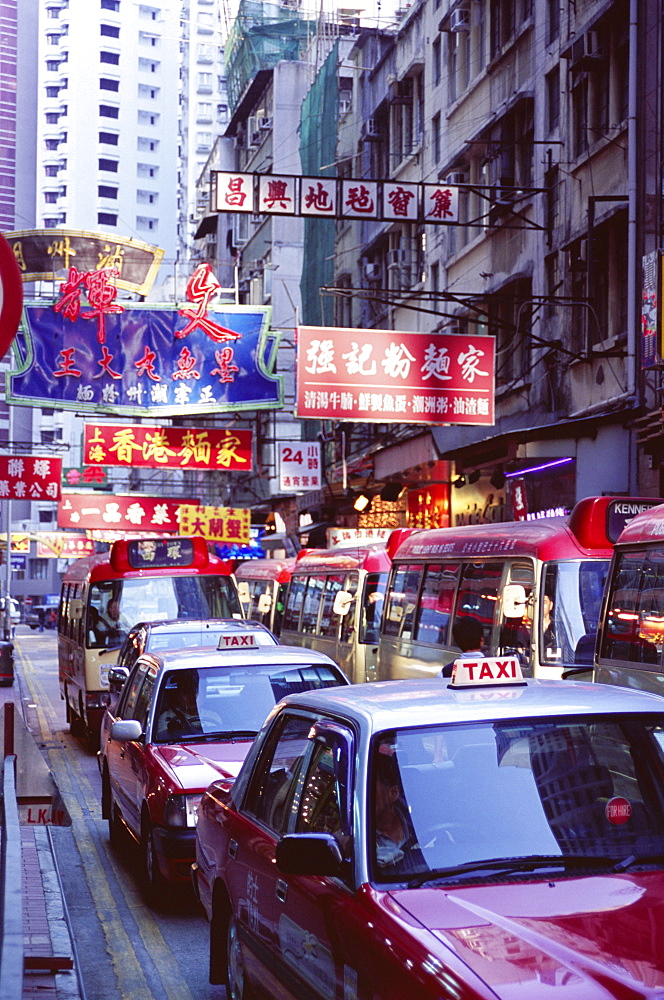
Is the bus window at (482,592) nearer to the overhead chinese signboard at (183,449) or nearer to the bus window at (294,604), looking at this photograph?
the bus window at (294,604)

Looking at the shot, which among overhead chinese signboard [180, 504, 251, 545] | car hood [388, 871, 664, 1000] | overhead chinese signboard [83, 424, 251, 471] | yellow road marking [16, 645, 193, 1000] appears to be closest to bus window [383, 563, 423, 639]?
yellow road marking [16, 645, 193, 1000]

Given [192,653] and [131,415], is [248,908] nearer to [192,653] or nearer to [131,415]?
[192,653]

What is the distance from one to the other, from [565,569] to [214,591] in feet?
27.5

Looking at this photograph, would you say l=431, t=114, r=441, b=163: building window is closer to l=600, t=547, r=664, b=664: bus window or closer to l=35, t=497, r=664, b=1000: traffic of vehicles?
l=600, t=547, r=664, b=664: bus window

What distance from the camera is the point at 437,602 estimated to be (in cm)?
1570

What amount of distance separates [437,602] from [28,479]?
73.0 ft

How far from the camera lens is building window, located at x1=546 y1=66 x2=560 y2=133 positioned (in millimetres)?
23111

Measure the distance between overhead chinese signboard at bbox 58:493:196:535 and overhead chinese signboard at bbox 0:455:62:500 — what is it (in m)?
4.47

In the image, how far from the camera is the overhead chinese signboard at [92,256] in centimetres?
2747

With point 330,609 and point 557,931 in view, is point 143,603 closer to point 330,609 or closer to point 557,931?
point 330,609

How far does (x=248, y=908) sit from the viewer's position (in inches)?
219

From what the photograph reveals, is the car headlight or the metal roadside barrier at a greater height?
the metal roadside barrier

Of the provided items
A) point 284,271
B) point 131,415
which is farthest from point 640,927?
point 284,271

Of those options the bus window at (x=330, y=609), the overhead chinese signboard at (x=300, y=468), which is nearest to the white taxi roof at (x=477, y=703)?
the bus window at (x=330, y=609)
